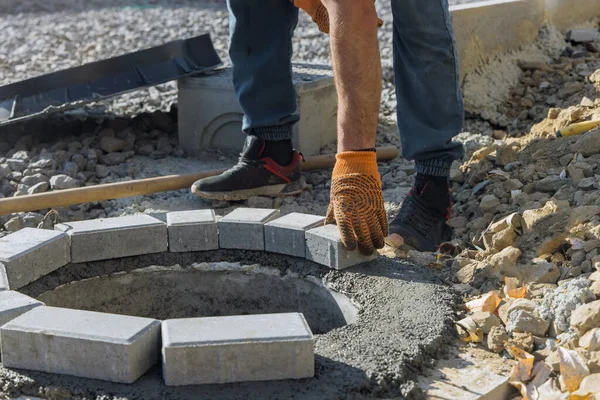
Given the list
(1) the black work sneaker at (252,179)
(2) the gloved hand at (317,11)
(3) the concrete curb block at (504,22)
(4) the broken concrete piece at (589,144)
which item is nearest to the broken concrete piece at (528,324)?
(4) the broken concrete piece at (589,144)

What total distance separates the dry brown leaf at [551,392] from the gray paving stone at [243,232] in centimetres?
137

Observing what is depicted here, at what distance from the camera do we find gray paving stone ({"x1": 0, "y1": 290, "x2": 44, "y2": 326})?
8.58 ft

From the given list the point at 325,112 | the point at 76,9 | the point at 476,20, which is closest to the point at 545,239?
the point at 325,112

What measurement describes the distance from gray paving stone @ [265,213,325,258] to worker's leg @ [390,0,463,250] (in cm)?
42

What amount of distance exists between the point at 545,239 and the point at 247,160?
1.71 meters

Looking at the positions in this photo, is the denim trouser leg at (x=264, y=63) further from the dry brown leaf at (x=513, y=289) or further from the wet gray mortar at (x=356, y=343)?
the dry brown leaf at (x=513, y=289)

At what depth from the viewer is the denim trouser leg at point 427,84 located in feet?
11.5

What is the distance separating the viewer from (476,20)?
5797 mm

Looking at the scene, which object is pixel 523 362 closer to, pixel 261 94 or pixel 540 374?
pixel 540 374

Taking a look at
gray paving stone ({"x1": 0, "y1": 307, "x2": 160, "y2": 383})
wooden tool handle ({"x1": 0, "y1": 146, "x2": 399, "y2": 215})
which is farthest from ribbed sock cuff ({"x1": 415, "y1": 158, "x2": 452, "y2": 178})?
gray paving stone ({"x1": 0, "y1": 307, "x2": 160, "y2": 383})

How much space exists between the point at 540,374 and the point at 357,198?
926mm

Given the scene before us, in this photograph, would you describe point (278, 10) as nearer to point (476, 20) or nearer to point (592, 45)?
point (476, 20)

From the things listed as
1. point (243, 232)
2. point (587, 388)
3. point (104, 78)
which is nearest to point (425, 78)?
point (243, 232)

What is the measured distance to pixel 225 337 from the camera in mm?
2357
